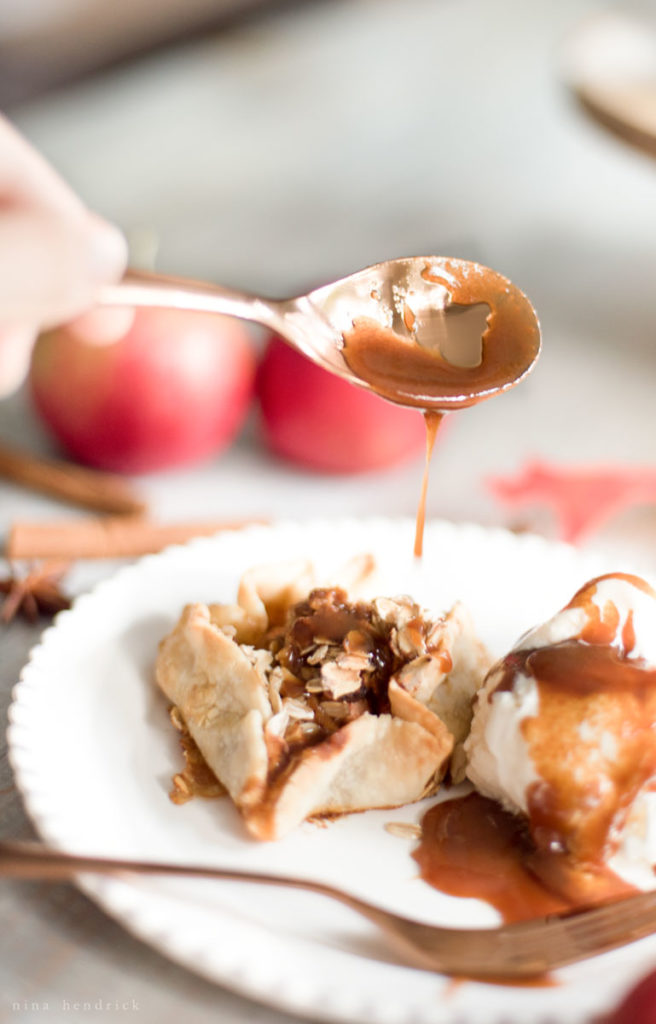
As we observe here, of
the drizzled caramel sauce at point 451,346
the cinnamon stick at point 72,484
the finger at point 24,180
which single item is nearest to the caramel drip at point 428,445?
the drizzled caramel sauce at point 451,346

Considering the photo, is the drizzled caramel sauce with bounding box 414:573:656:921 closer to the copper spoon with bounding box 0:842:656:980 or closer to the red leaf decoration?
the copper spoon with bounding box 0:842:656:980

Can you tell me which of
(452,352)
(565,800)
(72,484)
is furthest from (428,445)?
(72,484)

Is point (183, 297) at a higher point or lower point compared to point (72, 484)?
higher

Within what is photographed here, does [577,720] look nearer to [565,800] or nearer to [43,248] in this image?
[565,800]

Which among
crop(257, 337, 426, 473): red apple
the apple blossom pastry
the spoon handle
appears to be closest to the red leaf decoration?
crop(257, 337, 426, 473): red apple

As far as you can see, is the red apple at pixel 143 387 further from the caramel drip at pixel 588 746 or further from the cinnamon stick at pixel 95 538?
the caramel drip at pixel 588 746
